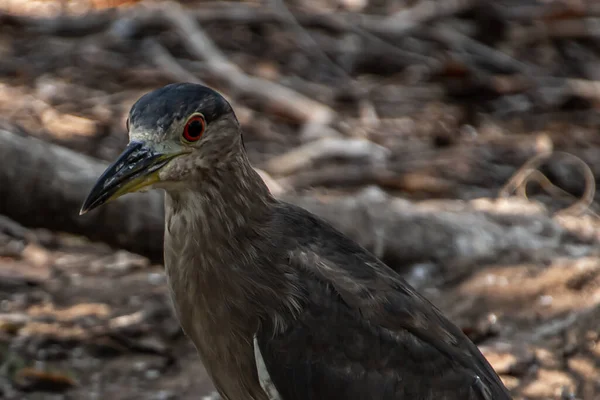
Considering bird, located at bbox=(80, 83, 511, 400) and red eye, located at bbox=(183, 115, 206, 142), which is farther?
bird, located at bbox=(80, 83, 511, 400)

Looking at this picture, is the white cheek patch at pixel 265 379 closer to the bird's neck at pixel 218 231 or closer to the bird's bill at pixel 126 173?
the bird's neck at pixel 218 231

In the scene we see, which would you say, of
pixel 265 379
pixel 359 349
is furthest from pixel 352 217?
pixel 265 379

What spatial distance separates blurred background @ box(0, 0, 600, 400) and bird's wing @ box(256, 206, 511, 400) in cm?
147

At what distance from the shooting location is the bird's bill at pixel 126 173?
3791mm

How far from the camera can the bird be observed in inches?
163

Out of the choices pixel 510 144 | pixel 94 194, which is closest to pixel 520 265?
pixel 510 144

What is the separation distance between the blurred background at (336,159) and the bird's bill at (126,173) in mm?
1983

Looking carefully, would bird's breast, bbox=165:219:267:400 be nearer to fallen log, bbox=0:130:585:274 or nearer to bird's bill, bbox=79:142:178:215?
bird's bill, bbox=79:142:178:215

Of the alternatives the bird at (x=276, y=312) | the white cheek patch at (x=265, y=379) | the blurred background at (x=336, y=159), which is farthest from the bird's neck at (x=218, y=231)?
the blurred background at (x=336, y=159)

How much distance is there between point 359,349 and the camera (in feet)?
13.7

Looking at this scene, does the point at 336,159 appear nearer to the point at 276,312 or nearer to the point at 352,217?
the point at 352,217

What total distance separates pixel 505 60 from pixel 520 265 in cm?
367

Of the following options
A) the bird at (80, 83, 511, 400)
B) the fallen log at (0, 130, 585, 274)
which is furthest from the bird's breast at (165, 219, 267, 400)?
the fallen log at (0, 130, 585, 274)

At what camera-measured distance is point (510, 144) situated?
28.4ft
